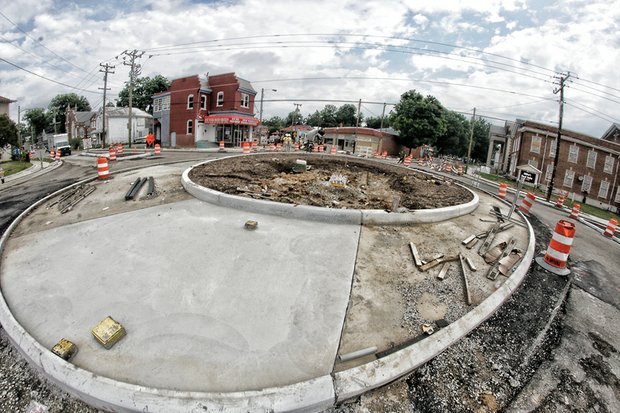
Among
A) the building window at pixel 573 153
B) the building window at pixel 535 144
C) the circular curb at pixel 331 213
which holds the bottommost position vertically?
the circular curb at pixel 331 213

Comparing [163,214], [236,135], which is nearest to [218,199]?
[163,214]

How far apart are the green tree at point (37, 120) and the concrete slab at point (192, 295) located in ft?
334

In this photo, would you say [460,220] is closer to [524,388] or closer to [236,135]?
[524,388]

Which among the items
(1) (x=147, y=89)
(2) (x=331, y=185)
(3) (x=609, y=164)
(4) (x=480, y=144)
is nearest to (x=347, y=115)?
(4) (x=480, y=144)

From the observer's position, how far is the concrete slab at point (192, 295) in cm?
301

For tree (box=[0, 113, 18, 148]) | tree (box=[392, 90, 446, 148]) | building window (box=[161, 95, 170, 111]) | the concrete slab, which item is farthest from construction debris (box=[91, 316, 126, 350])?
tree (box=[392, 90, 446, 148])

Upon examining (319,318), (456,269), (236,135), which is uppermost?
(236,135)

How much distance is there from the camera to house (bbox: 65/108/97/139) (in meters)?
59.1

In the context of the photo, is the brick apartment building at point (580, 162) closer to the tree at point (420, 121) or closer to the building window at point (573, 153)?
the building window at point (573, 153)

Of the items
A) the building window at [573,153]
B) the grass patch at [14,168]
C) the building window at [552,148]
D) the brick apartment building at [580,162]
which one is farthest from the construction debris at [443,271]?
the building window at [552,148]

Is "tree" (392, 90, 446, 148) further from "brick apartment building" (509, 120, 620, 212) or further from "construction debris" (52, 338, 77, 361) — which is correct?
"construction debris" (52, 338, 77, 361)

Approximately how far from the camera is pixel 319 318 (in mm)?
3676

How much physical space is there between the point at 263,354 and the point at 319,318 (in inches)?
33.6

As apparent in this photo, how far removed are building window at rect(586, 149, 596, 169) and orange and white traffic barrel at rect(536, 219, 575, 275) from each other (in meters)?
35.3
